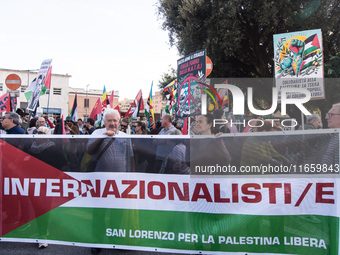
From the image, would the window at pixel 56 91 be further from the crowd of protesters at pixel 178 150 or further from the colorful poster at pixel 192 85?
the crowd of protesters at pixel 178 150

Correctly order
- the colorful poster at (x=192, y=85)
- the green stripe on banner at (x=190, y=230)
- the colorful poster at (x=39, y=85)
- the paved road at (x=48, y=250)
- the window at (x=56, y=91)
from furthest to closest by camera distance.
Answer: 1. the window at (x=56, y=91)
2. the colorful poster at (x=39, y=85)
3. the colorful poster at (x=192, y=85)
4. the paved road at (x=48, y=250)
5. the green stripe on banner at (x=190, y=230)

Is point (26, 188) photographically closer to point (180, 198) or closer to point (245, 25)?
point (180, 198)

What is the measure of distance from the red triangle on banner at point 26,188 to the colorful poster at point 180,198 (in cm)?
1

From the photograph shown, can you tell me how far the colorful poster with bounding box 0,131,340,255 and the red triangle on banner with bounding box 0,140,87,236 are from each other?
12 mm

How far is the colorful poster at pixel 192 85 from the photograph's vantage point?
25.7 feet

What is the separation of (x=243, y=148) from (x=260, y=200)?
0.57 m

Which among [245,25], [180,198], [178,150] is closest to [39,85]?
[178,150]

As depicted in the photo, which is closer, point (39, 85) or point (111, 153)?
point (111, 153)

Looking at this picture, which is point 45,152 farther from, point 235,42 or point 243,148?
point 235,42

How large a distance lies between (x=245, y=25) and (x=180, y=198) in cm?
1758

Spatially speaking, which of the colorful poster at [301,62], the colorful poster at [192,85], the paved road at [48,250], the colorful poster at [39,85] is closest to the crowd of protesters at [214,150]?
the paved road at [48,250]

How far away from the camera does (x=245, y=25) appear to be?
1962cm

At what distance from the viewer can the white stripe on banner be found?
140 inches

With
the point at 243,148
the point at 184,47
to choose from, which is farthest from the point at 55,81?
the point at 243,148
